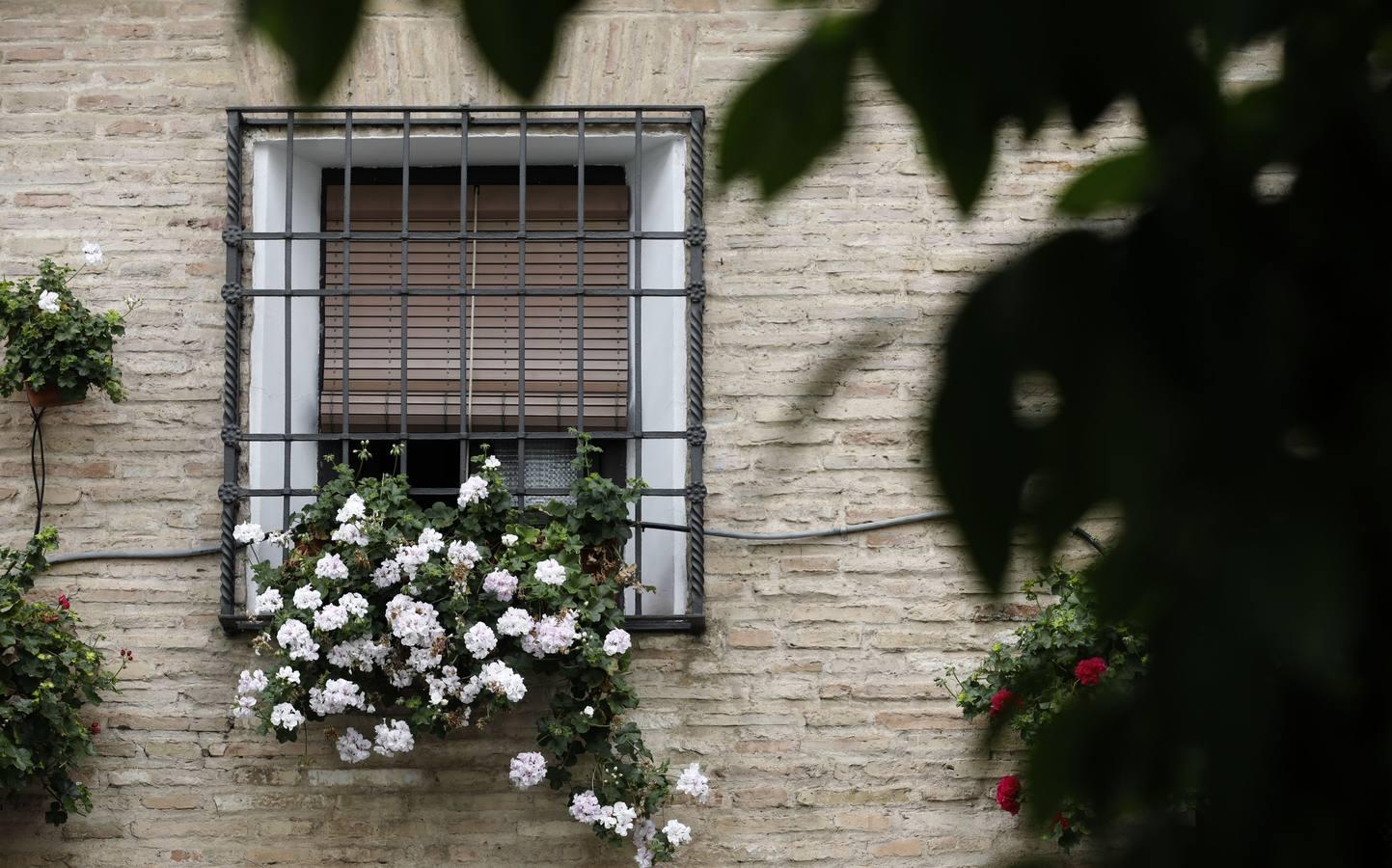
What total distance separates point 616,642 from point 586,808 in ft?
1.37

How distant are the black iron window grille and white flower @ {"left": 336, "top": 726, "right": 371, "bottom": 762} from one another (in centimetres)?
44

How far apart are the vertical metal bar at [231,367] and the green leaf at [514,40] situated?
3.66 meters

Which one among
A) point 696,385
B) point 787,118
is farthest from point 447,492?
point 787,118

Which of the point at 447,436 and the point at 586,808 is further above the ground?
the point at 447,436

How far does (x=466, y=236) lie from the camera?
4.12 m

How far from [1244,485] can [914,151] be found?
0.55 feet

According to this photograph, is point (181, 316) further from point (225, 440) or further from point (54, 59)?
point (54, 59)

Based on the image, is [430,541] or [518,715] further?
[518,715]

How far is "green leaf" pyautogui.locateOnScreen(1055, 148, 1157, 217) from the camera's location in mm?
607

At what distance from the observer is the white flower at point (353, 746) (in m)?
3.79

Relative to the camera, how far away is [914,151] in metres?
0.55

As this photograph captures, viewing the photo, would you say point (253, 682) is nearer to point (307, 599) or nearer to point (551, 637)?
point (307, 599)

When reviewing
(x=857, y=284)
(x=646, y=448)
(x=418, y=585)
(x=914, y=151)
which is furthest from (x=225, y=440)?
(x=914, y=151)

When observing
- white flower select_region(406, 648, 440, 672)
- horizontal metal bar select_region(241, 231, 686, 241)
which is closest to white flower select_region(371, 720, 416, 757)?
white flower select_region(406, 648, 440, 672)
